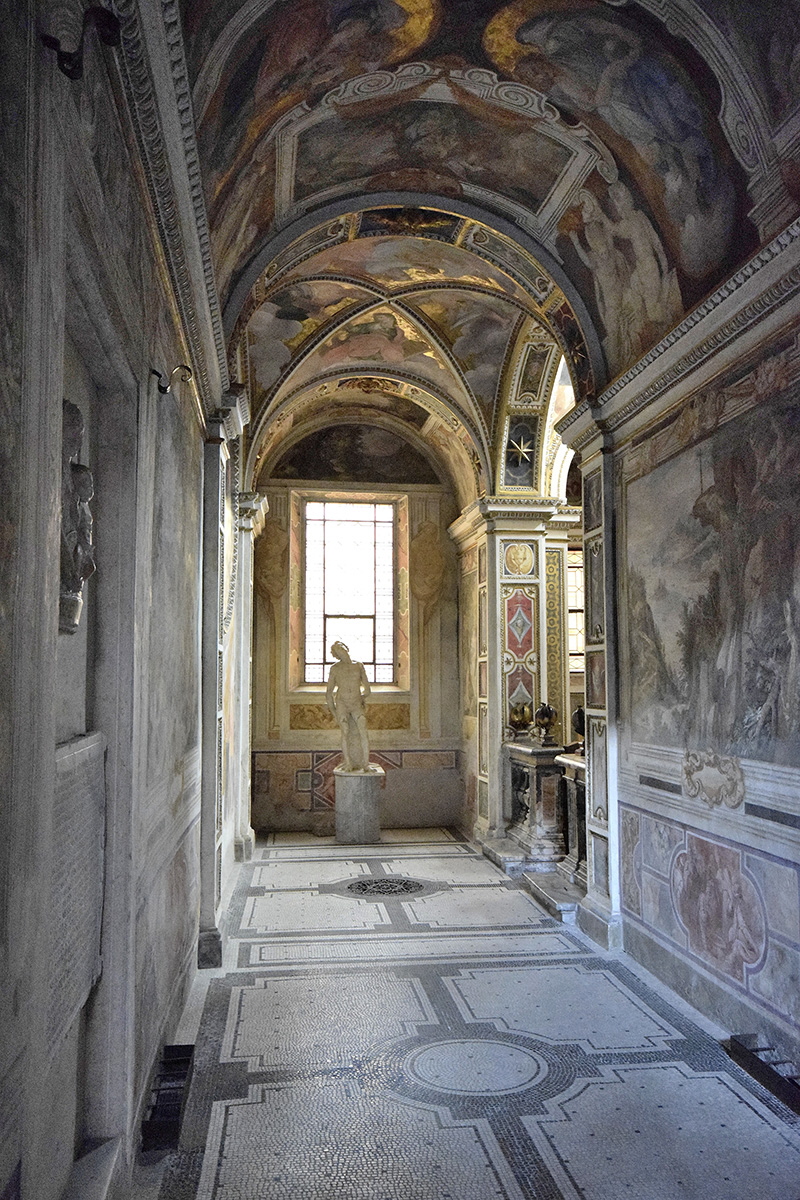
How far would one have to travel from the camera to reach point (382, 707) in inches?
577

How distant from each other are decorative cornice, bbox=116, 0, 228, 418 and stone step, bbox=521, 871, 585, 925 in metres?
6.07

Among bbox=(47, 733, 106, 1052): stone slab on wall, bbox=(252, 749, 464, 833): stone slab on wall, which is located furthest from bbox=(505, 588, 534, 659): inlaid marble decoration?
bbox=(47, 733, 106, 1052): stone slab on wall

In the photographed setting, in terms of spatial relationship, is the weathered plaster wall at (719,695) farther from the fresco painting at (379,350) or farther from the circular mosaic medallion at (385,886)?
the fresco painting at (379,350)

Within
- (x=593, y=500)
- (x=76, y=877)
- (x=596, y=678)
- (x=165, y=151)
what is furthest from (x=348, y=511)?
(x=76, y=877)

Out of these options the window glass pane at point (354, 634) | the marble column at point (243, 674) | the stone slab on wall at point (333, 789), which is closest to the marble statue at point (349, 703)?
the stone slab on wall at point (333, 789)

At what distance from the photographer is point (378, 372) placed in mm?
12797

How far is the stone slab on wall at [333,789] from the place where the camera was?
1413cm

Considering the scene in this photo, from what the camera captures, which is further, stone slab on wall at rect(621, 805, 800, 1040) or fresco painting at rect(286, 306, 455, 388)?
fresco painting at rect(286, 306, 455, 388)

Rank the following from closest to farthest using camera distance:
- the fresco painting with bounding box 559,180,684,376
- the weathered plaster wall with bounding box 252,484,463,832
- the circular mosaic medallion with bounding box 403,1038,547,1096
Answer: the circular mosaic medallion with bounding box 403,1038,547,1096, the fresco painting with bounding box 559,180,684,376, the weathered plaster wall with bounding box 252,484,463,832

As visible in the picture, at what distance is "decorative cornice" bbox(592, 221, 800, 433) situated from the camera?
492 cm

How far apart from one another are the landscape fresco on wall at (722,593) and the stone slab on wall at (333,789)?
770cm

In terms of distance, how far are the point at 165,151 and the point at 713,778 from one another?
4.87 m

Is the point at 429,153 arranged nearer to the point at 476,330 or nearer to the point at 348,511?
the point at 476,330

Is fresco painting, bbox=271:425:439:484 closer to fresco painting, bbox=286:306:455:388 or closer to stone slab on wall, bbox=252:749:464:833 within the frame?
fresco painting, bbox=286:306:455:388
